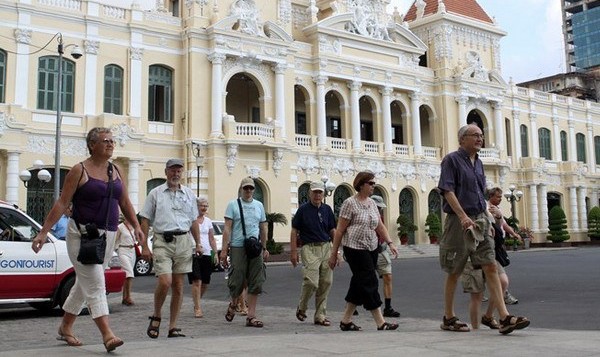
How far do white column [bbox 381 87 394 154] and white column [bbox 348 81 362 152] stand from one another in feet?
6.32

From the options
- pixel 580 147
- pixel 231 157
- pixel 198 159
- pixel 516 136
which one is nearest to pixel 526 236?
pixel 516 136

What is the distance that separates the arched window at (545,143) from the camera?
49.5m

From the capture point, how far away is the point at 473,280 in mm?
7941

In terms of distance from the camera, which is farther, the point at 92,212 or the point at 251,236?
the point at 251,236

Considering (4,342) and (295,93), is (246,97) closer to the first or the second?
(295,93)

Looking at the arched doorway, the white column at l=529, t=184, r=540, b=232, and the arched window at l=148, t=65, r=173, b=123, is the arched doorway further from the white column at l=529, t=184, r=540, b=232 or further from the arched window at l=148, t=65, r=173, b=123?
the arched window at l=148, t=65, r=173, b=123

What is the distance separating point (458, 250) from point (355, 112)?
30.2m

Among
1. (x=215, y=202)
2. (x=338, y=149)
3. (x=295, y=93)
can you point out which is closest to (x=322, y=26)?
(x=295, y=93)

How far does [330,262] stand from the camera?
29.1ft

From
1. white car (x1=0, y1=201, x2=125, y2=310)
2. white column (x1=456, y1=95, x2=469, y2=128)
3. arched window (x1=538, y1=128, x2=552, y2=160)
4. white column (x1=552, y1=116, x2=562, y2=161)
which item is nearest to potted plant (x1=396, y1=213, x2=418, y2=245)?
white column (x1=456, y1=95, x2=469, y2=128)

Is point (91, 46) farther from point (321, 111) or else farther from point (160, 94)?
point (321, 111)

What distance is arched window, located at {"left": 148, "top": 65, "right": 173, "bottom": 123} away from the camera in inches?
1225

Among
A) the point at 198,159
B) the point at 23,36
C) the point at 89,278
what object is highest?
the point at 23,36

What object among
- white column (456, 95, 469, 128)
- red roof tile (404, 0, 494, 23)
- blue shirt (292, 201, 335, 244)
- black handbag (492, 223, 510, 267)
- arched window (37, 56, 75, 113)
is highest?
red roof tile (404, 0, 494, 23)
